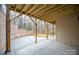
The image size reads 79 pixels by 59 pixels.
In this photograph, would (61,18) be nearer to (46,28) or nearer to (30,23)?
(46,28)

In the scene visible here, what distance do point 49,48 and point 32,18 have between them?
507 mm

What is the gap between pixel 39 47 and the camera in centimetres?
182

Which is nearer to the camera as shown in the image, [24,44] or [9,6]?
[9,6]

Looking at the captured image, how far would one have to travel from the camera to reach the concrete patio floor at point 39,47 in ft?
5.30

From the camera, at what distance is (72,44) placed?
176cm

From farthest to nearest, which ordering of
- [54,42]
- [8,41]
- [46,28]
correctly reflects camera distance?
[54,42] < [46,28] < [8,41]

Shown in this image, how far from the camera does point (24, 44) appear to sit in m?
1.84

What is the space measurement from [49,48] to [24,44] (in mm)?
393

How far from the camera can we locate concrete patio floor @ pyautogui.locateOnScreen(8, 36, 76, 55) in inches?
63.6

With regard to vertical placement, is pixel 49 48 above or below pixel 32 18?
below

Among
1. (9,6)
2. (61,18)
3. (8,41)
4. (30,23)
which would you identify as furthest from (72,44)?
(9,6)

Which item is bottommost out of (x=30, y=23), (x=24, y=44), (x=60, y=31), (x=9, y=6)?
(x=24, y=44)
